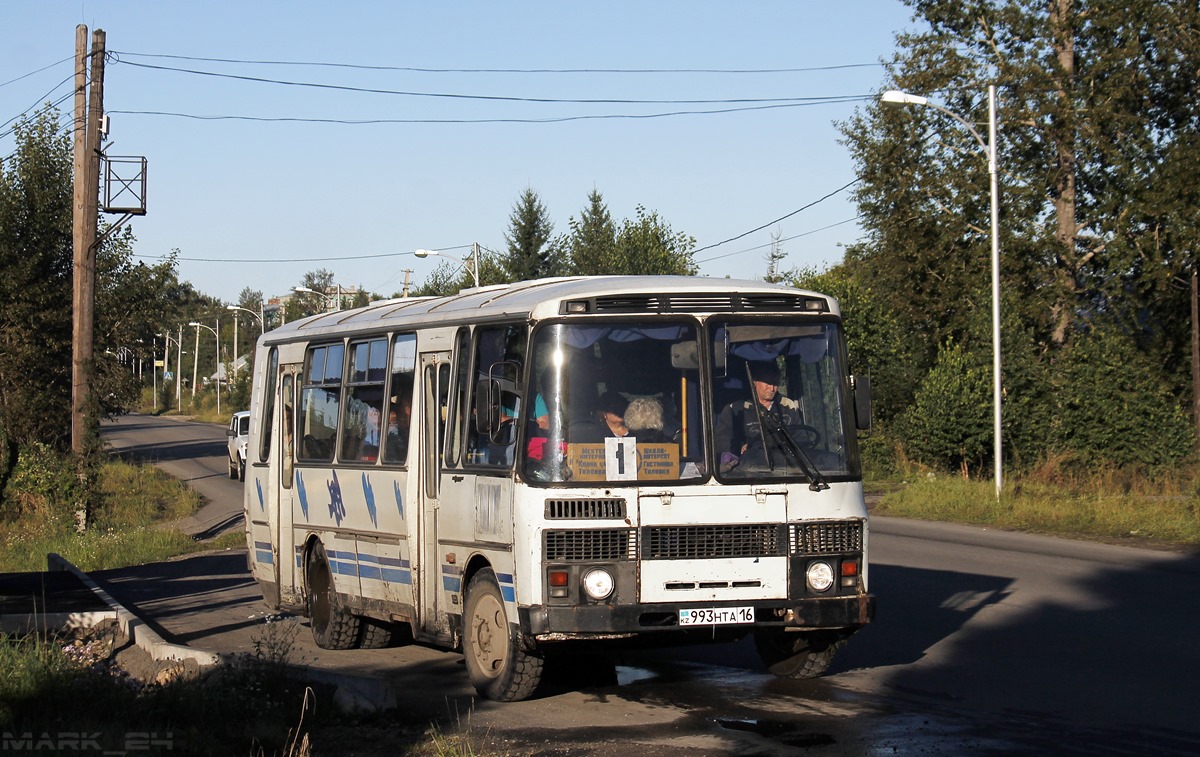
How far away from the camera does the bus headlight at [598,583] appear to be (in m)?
8.98

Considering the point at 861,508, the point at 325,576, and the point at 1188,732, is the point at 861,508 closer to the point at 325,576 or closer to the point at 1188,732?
the point at 1188,732

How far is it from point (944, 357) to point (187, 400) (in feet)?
358

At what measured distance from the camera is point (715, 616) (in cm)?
909

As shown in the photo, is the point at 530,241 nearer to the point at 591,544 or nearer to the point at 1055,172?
the point at 1055,172

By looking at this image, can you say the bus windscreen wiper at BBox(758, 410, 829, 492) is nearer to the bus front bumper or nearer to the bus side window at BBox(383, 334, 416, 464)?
the bus front bumper

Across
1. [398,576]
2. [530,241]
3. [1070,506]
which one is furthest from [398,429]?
[530,241]

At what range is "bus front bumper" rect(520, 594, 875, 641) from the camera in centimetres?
895

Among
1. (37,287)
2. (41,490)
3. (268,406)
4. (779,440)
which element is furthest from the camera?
(37,287)

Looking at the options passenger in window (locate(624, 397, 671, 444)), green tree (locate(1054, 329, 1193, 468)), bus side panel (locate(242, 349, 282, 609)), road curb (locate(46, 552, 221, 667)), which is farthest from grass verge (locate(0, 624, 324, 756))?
green tree (locate(1054, 329, 1193, 468))

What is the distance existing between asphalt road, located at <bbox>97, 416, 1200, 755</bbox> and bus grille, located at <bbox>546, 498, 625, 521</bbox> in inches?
47.1

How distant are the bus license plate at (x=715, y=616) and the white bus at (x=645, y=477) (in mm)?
13

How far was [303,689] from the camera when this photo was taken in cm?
889

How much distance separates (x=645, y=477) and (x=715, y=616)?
3.07ft

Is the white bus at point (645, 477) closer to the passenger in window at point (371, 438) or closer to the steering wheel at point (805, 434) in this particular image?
the steering wheel at point (805, 434)
